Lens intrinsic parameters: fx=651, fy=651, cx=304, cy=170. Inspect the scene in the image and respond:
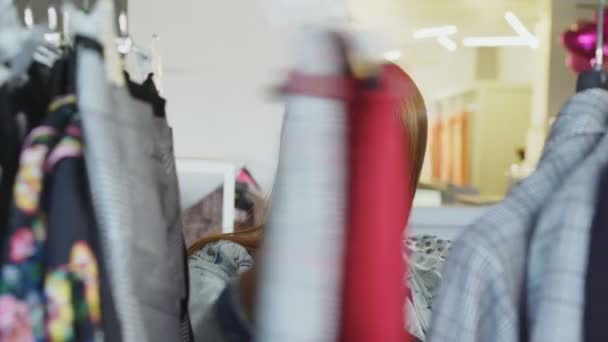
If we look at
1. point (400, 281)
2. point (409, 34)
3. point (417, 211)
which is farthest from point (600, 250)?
point (409, 34)

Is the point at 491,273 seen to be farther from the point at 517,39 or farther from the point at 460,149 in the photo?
the point at 460,149

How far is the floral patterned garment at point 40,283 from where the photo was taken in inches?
14.9

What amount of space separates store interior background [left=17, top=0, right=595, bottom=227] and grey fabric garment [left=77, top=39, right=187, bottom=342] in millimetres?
105

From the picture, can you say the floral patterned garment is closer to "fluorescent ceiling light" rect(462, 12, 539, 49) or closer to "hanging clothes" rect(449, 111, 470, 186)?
"fluorescent ceiling light" rect(462, 12, 539, 49)

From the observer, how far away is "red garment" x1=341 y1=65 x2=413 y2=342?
0.32 meters

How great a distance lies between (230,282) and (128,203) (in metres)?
0.19

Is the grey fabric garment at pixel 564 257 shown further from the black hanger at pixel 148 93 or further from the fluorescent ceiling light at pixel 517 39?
the fluorescent ceiling light at pixel 517 39

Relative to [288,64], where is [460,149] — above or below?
below

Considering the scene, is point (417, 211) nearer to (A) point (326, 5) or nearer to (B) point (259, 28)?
(B) point (259, 28)

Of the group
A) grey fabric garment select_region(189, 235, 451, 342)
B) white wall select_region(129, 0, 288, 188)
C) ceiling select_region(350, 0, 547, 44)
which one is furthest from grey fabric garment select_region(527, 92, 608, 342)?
ceiling select_region(350, 0, 547, 44)

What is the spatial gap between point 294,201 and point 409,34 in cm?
443

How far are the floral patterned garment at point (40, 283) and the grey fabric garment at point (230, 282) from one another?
148 millimetres

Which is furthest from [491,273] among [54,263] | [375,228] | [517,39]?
[517,39]

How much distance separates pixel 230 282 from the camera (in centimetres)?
60
